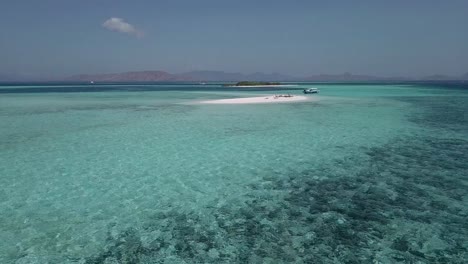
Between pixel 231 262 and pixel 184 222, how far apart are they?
7.81ft

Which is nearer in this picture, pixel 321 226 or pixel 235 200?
pixel 321 226

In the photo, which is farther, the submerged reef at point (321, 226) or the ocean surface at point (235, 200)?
the ocean surface at point (235, 200)

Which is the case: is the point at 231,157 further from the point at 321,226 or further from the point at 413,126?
the point at 413,126

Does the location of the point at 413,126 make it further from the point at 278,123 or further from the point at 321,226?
the point at 321,226

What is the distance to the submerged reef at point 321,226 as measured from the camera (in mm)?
7066

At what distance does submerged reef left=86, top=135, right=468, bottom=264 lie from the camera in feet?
23.2

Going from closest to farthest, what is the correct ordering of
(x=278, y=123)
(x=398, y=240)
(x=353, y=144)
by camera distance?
(x=398, y=240)
(x=353, y=144)
(x=278, y=123)

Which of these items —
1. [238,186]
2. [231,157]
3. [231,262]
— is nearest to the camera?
[231,262]

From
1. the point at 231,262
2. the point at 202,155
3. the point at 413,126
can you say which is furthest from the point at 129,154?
the point at 413,126

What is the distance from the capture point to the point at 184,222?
28.7 feet

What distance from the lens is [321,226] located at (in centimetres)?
838

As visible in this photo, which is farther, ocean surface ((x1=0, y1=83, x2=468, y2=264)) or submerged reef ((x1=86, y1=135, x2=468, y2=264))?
ocean surface ((x1=0, y1=83, x2=468, y2=264))

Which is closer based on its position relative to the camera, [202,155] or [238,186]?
[238,186]

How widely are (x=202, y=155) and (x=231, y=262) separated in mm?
9671
